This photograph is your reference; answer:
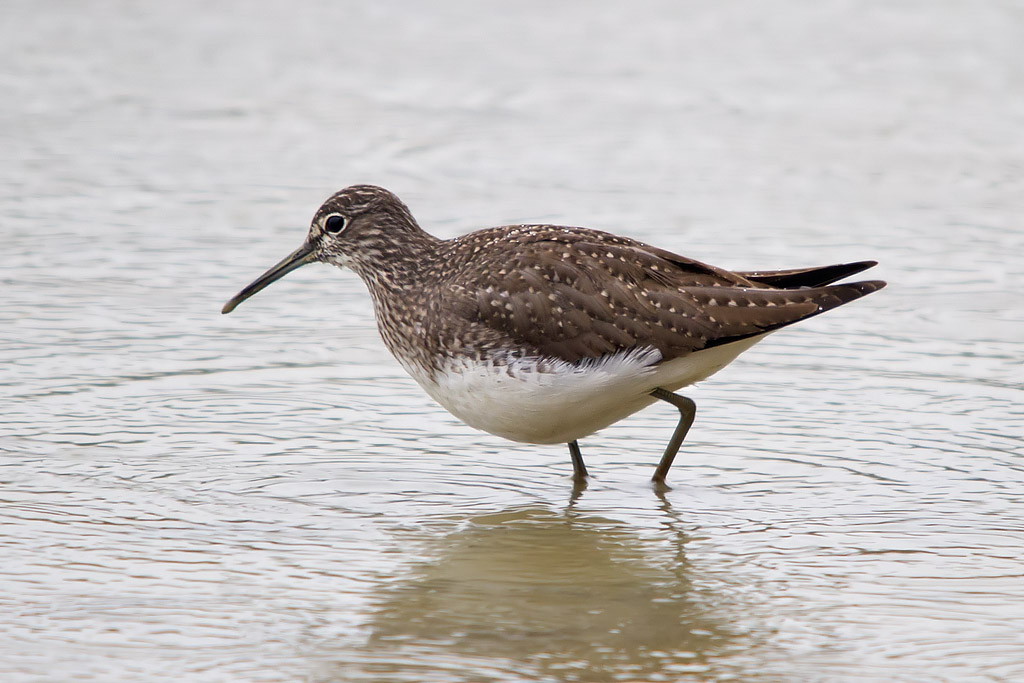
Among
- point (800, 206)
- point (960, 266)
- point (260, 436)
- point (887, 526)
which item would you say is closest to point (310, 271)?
point (260, 436)

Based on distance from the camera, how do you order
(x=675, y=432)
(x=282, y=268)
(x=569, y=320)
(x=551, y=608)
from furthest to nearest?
(x=282, y=268)
(x=675, y=432)
(x=569, y=320)
(x=551, y=608)

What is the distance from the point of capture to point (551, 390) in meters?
6.20

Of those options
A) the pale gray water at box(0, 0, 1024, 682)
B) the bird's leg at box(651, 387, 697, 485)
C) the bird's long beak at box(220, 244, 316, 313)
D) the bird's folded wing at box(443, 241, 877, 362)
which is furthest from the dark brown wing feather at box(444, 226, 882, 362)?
the bird's long beak at box(220, 244, 316, 313)

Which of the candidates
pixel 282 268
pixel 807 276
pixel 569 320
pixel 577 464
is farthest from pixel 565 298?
pixel 282 268

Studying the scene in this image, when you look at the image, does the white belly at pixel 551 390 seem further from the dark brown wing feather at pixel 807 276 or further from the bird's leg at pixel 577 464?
the dark brown wing feather at pixel 807 276

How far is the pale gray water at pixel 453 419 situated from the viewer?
5.08 meters

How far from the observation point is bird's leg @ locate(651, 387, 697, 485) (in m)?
6.50

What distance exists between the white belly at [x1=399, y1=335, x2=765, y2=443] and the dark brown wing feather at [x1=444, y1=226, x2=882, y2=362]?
2.9 inches

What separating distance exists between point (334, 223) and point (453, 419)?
1232mm

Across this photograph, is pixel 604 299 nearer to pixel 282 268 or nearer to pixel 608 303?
pixel 608 303

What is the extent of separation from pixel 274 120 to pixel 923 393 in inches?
277

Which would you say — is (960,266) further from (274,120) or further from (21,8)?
(21,8)

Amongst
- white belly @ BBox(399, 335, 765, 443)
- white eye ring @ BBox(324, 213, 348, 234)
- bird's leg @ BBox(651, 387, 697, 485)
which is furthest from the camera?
white eye ring @ BBox(324, 213, 348, 234)

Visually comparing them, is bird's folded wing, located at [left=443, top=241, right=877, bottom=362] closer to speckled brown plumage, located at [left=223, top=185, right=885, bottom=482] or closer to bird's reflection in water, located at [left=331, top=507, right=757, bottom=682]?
speckled brown plumage, located at [left=223, top=185, right=885, bottom=482]
